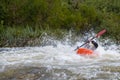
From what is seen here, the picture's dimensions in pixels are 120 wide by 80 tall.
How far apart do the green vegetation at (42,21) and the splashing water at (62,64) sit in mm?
2602

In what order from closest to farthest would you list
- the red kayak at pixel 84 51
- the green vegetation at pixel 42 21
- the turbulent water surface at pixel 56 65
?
the turbulent water surface at pixel 56 65, the red kayak at pixel 84 51, the green vegetation at pixel 42 21

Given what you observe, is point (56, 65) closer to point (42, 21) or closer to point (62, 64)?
point (62, 64)

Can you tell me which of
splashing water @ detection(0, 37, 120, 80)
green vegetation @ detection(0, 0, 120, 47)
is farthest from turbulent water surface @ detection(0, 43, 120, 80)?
green vegetation @ detection(0, 0, 120, 47)

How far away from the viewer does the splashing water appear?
8992 mm

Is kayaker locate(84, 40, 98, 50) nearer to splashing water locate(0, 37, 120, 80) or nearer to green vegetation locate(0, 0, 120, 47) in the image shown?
splashing water locate(0, 37, 120, 80)

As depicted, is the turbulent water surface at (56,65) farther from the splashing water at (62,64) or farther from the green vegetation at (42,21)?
the green vegetation at (42,21)

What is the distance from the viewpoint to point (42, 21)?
1852cm

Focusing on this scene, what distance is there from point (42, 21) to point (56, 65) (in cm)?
844

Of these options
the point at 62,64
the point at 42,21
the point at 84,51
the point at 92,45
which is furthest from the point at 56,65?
the point at 42,21

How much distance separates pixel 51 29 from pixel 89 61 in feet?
22.9

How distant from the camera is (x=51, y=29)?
707 inches

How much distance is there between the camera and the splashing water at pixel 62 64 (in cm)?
899

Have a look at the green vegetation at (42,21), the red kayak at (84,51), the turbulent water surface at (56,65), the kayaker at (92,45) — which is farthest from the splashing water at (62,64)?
the green vegetation at (42,21)

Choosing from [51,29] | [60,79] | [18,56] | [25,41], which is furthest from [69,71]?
[51,29]
